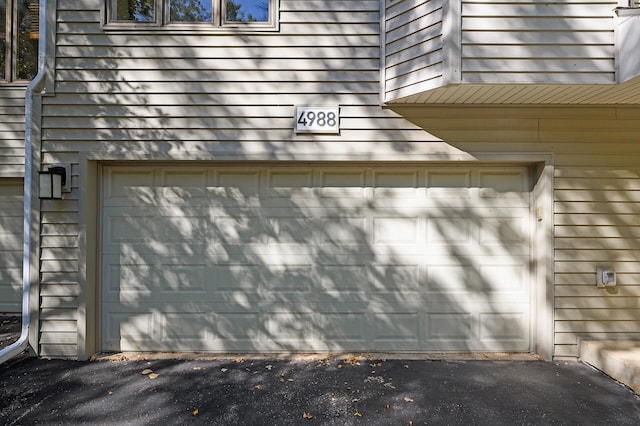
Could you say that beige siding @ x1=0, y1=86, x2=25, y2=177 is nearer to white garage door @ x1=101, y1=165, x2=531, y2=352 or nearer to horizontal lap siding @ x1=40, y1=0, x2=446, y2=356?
horizontal lap siding @ x1=40, y1=0, x2=446, y2=356

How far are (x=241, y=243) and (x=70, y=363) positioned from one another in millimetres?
2084

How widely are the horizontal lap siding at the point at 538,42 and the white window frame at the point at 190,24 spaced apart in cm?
194

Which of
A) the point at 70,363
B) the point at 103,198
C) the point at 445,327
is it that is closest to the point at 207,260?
the point at 103,198

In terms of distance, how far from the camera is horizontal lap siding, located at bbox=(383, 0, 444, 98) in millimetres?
3293

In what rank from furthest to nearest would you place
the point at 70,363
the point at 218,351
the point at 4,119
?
the point at 4,119, the point at 218,351, the point at 70,363

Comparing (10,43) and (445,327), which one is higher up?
(10,43)

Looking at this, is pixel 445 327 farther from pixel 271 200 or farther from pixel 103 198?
pixel 103 198

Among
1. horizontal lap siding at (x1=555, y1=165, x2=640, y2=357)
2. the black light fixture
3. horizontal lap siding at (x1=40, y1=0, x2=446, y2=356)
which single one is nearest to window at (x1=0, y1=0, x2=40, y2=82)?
horizontal lap siding at (x1=40, y1=0, x2=446, y2=356)

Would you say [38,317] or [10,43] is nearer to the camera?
[38,317]

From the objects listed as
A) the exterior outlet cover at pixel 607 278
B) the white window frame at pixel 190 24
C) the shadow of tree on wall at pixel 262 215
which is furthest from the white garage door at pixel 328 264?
the white window frame at pixel 190 24

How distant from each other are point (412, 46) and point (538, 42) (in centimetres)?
108

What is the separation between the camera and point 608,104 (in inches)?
146

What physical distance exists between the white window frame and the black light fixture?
1.61 m

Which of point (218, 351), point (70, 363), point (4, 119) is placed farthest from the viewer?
point (4, 119)
